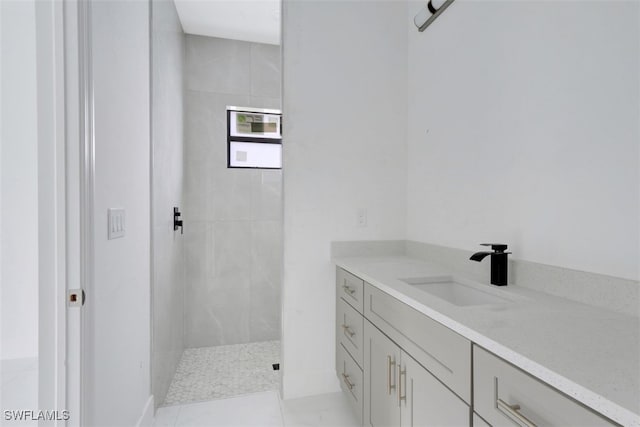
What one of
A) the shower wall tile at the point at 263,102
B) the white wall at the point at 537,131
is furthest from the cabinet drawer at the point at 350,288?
the shower wall tile at the point at 263,102

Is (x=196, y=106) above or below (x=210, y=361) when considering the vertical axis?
above

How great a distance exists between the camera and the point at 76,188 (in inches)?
37.6

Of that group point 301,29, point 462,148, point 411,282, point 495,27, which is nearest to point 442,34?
point 495,27

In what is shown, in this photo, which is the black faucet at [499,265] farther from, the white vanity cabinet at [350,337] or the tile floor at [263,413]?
the tile floor at [263,413]

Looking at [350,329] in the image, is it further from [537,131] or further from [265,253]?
[265,253]

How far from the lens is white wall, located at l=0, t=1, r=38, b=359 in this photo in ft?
3.45

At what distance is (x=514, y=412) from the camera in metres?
0.64

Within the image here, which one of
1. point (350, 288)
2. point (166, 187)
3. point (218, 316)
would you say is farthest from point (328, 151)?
point (218, 316)

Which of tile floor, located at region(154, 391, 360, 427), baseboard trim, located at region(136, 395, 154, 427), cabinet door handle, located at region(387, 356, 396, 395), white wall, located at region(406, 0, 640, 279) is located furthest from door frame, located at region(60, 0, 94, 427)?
white wall, located at region(406, 0, 640, 279)

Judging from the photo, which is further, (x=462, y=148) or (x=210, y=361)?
(x=210, y=361)

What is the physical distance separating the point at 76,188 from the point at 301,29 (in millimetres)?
1574

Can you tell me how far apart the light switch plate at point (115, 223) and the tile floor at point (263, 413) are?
46.0 inches

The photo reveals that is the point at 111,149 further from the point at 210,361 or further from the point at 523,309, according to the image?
the point at 210,361

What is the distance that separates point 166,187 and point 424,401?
1810 millimetres
